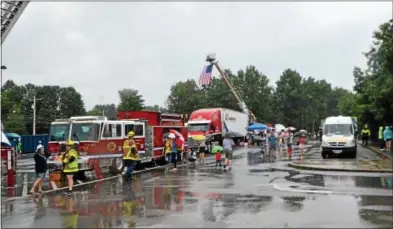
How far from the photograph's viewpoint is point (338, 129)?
96.0 feet

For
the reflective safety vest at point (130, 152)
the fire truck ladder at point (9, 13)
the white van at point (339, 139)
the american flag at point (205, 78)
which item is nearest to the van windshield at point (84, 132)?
the reflective safety vest at point (130, 152)

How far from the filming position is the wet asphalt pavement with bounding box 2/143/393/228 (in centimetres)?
994

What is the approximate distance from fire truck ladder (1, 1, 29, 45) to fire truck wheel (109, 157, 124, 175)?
9.30 metres

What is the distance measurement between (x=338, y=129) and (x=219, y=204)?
18993 mm

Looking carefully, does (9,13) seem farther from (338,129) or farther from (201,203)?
(338,129)

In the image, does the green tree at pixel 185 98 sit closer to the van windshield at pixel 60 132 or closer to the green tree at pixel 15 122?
the green tree at pixel 15 122

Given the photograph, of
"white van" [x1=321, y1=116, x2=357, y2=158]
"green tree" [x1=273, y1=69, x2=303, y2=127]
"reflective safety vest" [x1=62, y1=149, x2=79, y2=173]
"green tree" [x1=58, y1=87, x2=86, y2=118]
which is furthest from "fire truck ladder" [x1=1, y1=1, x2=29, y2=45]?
"green tree" [x1=273, y1=69, x2=303, y2=127]

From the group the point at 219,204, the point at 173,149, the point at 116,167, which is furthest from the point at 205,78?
the point at 219,204

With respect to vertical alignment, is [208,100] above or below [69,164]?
above

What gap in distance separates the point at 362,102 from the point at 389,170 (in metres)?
23.1

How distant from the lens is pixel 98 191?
50.8ft

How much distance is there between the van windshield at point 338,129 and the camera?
95.0 ft

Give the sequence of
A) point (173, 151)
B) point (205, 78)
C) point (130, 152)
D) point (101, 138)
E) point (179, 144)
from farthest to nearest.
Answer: point (205, 78)
point (179, 144)
point (173, 151)
point (101, 138)
point (130, 152)

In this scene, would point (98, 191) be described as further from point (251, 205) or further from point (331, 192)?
point (331, 192)
